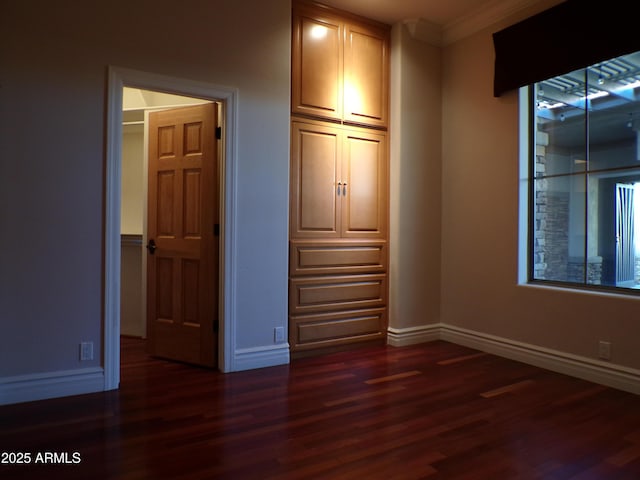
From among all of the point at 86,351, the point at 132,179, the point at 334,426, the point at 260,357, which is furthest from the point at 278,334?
the point at 132,179

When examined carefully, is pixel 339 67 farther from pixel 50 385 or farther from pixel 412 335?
pixel 50 385

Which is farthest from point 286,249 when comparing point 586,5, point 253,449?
point 586,5

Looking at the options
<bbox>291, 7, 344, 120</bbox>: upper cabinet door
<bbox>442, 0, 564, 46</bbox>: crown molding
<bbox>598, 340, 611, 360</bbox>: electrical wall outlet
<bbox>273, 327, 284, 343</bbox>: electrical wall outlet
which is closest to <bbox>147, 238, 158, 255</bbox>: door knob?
<bbox>273, 327, 284, 343</bbox>: electrical wall outlet

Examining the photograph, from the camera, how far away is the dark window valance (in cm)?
298

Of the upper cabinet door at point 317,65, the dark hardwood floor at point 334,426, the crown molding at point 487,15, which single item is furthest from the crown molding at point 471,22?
the dark hardwood floor at point 334,426

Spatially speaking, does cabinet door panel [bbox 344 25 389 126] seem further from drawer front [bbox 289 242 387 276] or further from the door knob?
the door knob

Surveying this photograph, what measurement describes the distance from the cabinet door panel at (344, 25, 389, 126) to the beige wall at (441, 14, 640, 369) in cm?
67

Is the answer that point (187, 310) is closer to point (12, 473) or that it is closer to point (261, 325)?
point (261, 325)

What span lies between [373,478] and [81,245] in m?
2.18

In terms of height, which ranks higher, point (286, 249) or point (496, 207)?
point (496, 207)

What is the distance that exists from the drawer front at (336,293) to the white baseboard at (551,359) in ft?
2.65

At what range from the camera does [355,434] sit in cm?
232

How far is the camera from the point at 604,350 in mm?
3119

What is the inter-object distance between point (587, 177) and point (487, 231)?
893 mm
